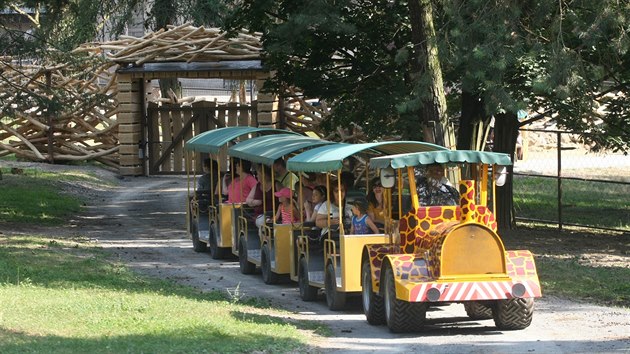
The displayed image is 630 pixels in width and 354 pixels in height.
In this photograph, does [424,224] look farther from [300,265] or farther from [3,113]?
[3,113]

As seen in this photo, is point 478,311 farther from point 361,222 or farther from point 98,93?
point 98,93

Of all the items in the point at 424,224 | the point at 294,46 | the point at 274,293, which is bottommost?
the point at 274,293

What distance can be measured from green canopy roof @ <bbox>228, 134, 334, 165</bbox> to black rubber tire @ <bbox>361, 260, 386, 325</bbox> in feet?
11.0

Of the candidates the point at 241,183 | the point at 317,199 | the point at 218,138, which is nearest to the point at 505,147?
the point at 218,138

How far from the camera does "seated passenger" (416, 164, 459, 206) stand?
511 inches

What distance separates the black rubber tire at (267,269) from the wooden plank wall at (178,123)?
17.0 metres

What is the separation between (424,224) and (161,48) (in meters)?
19.9

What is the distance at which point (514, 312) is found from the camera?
41.1ft

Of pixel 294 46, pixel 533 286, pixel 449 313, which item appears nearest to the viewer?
pixel 533 286

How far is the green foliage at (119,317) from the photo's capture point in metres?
11.1

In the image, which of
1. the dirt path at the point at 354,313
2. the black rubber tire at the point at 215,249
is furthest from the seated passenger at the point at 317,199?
the black rubber tire at the point at 215,249

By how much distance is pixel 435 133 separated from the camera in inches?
734

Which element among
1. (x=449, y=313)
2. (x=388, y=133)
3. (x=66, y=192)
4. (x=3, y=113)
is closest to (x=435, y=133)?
(x=388, y=133)

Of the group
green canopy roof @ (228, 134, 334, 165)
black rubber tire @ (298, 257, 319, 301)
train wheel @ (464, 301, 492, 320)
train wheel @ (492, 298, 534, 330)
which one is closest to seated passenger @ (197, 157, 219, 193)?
green canopy roof @ (228, 134, 334, 165)
